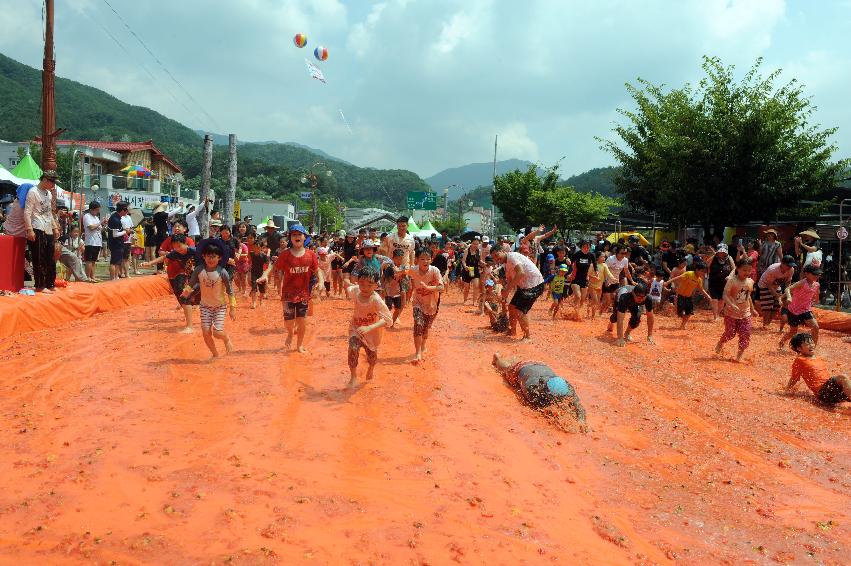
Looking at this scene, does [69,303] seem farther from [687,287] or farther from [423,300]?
[687,287]

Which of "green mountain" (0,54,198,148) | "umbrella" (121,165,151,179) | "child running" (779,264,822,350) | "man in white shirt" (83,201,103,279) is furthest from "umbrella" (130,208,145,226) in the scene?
"green mountain" (0,54,198,148)

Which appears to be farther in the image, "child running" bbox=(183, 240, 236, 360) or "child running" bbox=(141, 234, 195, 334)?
"child running" bbox=(141, 234, 195, 334)

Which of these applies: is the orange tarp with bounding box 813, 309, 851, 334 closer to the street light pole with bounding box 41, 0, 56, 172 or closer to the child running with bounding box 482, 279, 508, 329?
the child running with bounding box 482, 279, 508, 329

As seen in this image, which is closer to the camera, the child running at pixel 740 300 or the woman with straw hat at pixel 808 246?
the child running at pixel 740 300

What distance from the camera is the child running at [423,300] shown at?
911 centimetres

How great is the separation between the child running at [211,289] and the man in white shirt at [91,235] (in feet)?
21.9

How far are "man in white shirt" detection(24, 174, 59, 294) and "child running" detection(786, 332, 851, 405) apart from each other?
38.7 feet

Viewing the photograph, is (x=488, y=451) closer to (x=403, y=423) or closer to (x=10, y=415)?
Result: (x=403, y=423)

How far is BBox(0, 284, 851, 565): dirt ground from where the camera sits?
14.1 ft

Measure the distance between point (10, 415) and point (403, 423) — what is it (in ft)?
12.5

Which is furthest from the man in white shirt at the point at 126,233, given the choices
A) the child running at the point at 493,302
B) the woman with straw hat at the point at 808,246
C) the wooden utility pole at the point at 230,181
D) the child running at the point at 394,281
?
the woman with straw hat at the point at 808,246

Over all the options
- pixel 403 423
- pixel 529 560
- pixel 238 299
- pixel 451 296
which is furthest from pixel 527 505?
pixel 451 296

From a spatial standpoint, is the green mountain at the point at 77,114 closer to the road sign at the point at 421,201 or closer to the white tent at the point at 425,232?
the road sign at the point at 421,201

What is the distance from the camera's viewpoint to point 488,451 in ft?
19.6
